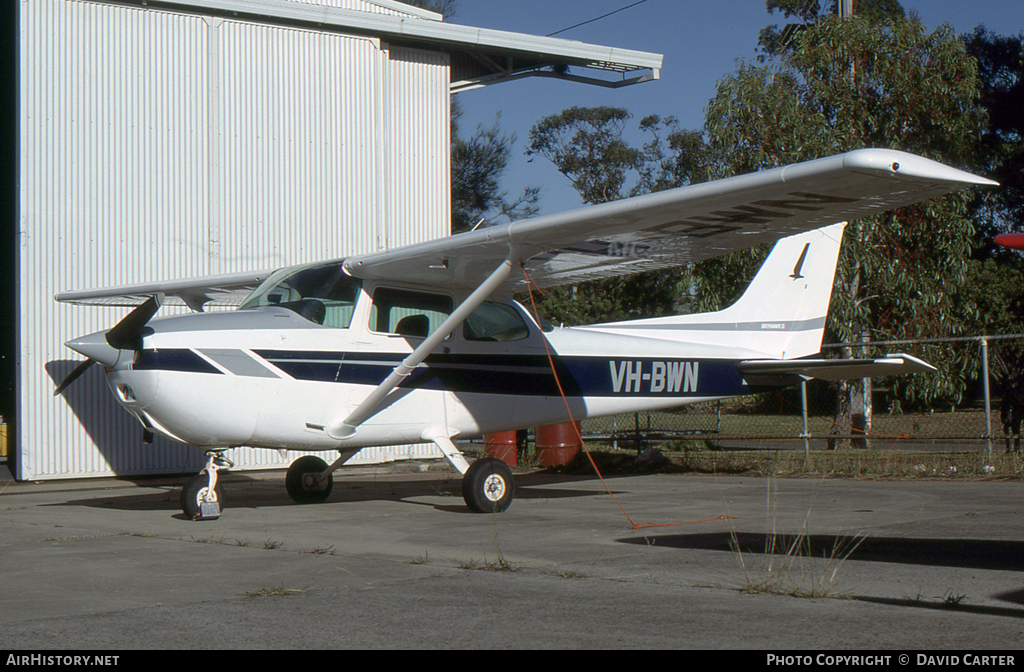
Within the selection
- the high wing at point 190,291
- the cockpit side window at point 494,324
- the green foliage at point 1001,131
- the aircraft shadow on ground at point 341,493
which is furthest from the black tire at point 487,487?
the green foliage at point 1001,131

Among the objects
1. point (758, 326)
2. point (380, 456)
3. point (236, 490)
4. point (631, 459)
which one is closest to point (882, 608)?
point (758, 326)

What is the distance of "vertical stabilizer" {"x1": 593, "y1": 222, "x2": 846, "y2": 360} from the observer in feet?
34.7

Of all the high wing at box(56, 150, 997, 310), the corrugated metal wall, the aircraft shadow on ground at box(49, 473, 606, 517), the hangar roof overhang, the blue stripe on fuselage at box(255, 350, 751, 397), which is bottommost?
the aircraft shadow on ground at box(49, 473, 606, 517)

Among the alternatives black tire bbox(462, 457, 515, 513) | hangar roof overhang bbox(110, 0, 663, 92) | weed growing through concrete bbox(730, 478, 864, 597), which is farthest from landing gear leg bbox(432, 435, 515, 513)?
hangar roof overhang bbox(110, 0, 663, 92)

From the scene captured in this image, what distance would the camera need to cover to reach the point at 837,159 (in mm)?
5523

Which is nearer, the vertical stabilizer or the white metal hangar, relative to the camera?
the vertical stabilizer

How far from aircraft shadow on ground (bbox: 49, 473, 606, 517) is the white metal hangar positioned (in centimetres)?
130

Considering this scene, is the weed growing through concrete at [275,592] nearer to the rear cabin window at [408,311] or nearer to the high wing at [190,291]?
the rear cabin window at [408,311]

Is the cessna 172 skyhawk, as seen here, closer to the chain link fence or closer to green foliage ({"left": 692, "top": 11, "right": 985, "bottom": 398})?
the chain link fence

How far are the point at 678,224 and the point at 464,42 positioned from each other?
8.95 m

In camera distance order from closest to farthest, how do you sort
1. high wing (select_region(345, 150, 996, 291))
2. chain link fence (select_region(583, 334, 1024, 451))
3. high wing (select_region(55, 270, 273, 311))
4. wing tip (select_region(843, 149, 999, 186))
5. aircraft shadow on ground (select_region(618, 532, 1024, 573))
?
aircraft shadow on ground (select_region(618, 532, 1024, 573)), wing tip (select_region(843, 149, 999, 186)), high wing (select_region(345, 150, 996, 291)), high wing (select_region(55, 270, 273, 311)), chain link fence (select_region(583, 334, 1024, 451))

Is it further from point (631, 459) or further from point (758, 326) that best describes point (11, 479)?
point (758, 326)

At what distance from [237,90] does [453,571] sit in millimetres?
10670

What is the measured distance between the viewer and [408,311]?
8523 millimetres
